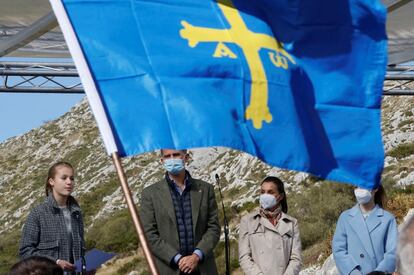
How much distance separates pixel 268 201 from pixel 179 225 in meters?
0.95

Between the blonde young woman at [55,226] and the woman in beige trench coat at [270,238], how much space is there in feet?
5.83

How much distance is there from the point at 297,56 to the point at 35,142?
9198 centimetres

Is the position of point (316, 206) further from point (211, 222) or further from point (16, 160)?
point (16, 160)

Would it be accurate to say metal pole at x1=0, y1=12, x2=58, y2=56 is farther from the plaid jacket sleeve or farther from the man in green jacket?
the plaid jacket sleeve

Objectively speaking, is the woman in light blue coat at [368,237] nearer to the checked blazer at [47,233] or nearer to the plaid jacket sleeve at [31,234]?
the checked blazer at [47,233]

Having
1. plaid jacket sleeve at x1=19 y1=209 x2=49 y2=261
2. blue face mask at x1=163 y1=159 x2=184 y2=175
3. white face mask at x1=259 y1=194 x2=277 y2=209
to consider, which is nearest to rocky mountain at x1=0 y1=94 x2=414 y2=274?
white face mask at x1=259 y1=194 x2=277 y2=209

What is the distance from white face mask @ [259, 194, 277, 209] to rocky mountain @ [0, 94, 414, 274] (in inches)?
415

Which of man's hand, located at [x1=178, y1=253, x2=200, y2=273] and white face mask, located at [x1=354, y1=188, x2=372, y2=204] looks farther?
white face mask, located at [x1=354, y1=188, x2=372, y2=204]

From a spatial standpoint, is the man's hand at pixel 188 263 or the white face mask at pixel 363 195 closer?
the man's hand at pixel 188 263

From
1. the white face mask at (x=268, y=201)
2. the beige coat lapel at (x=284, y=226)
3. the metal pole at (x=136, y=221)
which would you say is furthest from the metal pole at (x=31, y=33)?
the metal pole at (x=136, y=221)

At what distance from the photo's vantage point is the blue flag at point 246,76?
15.7 ft

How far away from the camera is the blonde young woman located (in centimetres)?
762

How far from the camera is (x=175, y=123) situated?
4.80 m

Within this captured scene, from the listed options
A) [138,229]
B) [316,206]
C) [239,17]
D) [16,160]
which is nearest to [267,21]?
[239,17]
